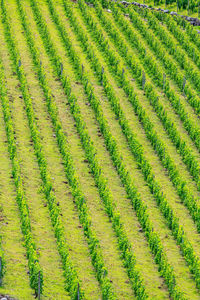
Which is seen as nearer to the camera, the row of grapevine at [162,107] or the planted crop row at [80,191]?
the planted crop row at [80,191]

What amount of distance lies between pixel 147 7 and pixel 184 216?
30677 millimetres

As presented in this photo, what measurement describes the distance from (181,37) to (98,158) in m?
19.4

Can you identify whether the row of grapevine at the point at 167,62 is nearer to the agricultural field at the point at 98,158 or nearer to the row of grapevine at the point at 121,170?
the agricultural field at the point at 98,158

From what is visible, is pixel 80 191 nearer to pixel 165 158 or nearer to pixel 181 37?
pixel 165 158

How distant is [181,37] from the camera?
49500mm

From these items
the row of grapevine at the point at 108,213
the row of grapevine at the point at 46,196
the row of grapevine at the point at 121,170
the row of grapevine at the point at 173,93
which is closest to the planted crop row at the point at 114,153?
the row of grapevine at the point at 121,170

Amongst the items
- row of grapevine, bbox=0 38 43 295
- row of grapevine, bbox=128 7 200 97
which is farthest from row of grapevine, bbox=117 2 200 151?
row of grapevine, bbox=0 38 43 295

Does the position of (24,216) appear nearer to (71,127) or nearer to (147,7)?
(71,127)

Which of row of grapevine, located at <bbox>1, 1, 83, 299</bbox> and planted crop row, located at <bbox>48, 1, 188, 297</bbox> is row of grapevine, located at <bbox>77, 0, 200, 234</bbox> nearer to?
planted crop row, located at <bbox>48, 1, 188, 297</bbox>

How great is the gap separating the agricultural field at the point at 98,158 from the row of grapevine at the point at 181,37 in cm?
11

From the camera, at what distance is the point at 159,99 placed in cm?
3984

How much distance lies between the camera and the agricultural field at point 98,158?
24.9 meters

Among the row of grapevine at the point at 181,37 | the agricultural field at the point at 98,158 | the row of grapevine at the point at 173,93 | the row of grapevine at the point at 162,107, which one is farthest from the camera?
the row of grapevine at the point at 181,37

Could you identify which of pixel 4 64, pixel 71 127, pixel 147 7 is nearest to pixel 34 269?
pixel 71 127
